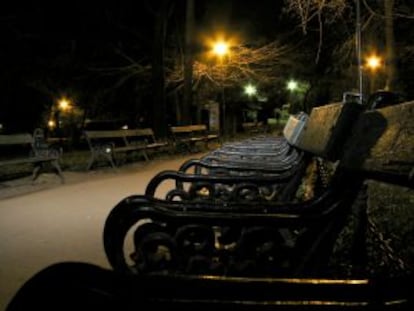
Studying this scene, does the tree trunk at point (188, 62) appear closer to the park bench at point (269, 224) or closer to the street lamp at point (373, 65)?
the street lamp at point (373, 65)

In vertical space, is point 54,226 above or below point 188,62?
below

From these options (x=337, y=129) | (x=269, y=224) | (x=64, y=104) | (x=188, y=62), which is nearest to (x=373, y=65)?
(x=188, y=62)

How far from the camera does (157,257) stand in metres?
2.30

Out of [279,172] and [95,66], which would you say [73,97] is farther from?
[279,172]

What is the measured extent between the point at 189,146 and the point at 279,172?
45.5ft

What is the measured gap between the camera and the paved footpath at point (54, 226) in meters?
4.20

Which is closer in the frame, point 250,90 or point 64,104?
point 64,104

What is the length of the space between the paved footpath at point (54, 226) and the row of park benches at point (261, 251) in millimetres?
1444

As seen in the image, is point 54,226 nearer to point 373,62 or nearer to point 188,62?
point 188,62

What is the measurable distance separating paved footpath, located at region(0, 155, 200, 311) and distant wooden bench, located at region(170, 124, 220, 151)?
732 cm

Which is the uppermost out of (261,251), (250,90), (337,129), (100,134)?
(250,90)

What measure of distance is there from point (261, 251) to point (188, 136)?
17.7 m

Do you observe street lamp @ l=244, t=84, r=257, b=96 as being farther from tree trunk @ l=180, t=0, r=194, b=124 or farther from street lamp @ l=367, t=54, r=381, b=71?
street lamp @ l=367, t=54, r=381, b=71

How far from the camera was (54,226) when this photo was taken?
5.75 metres
